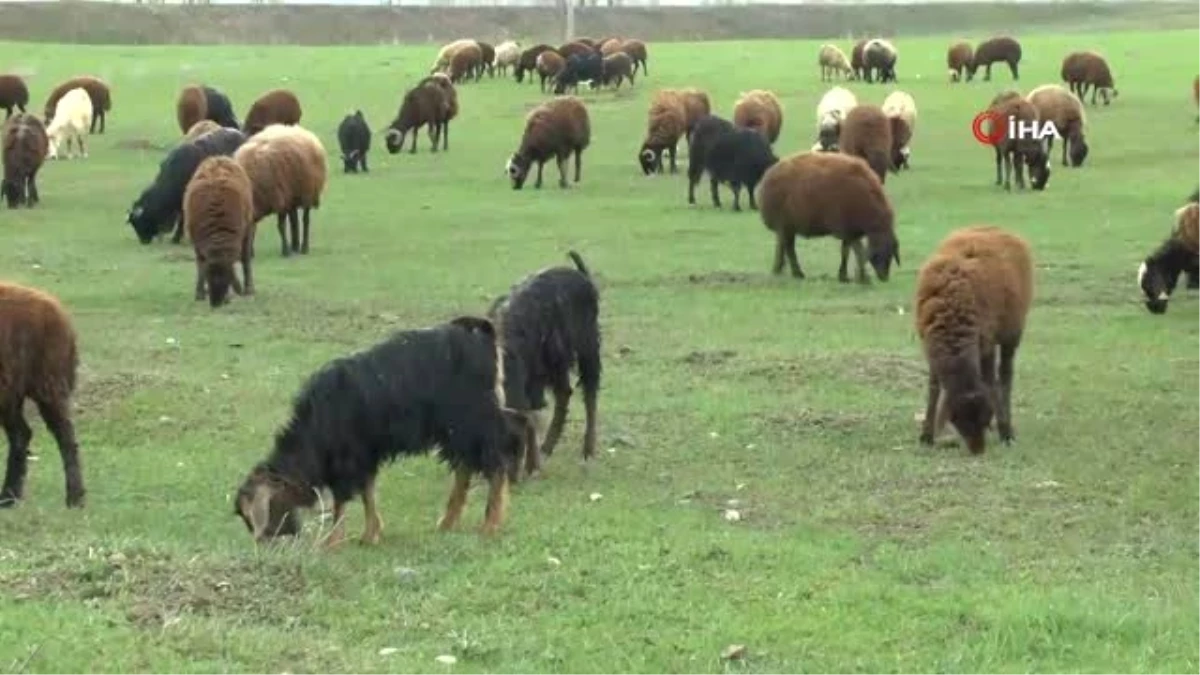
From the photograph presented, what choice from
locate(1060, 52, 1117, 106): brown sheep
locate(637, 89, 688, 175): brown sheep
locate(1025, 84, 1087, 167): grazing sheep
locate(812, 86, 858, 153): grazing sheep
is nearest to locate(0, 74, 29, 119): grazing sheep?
locate(637, 89, 688, 175): brown sheep

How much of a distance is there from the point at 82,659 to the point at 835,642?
3.10 metres

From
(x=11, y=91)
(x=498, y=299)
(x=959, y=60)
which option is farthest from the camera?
(x=959, y=60)

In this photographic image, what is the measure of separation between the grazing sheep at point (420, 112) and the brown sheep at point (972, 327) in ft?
84.3

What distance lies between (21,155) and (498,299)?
18.1m

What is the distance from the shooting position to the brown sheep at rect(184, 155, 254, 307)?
18.0 meters

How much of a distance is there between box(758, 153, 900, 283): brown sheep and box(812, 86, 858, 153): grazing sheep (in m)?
11.1

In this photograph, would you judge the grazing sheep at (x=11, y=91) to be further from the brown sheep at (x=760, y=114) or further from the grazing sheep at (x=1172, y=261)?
the grazing sheep at (x=1172, y=261)

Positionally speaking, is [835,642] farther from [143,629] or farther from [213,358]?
[213,358]

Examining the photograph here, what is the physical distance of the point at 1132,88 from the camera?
48.3 metres

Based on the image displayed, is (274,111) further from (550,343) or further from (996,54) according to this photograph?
(996,54)

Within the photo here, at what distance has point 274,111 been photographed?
3525 centimetres

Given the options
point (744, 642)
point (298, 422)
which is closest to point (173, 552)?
point (298, 422)

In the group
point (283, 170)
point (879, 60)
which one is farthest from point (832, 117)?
point (879, 60)

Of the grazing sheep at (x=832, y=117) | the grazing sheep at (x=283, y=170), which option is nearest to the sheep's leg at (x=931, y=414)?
the grazing sheep at (x=283, y=170)
